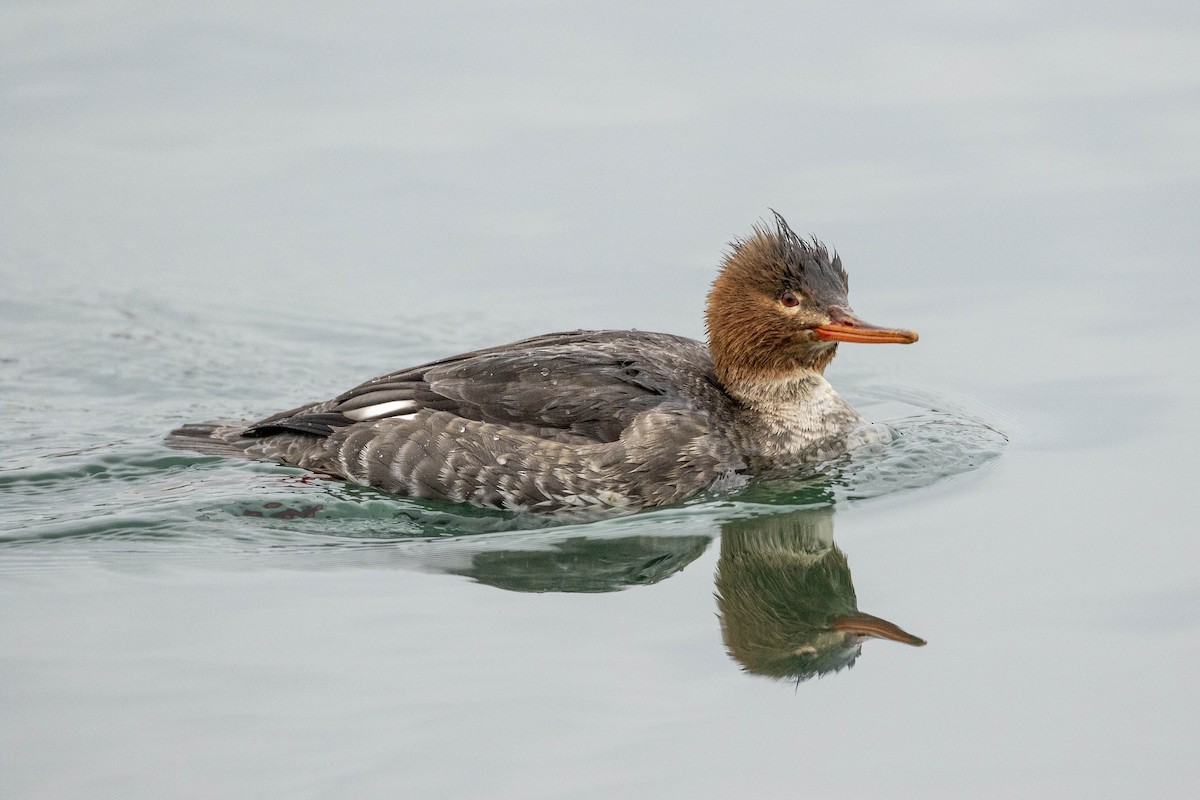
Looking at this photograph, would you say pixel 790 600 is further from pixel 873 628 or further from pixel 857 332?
pixel 857 332

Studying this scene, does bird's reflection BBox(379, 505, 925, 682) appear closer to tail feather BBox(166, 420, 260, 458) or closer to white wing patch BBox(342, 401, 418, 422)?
white wing patch BBox(342, 401, 418, 422)

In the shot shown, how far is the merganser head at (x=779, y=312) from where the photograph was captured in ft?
34.7

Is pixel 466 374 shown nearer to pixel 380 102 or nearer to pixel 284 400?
pixel 284 400

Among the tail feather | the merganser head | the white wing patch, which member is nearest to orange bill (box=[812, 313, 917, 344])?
the merganser head

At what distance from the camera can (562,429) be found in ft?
34.5

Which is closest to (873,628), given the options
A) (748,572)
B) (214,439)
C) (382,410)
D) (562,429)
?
(748,572)

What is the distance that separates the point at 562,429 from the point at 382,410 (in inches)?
48.9

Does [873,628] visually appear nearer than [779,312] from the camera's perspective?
Yes

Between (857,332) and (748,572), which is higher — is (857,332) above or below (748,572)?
above

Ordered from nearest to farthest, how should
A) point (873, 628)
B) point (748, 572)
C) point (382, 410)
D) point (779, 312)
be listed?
point (873, 628) → point (748, 572) → point (779, 312) → point (382, 410)

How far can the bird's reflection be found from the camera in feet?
27.9

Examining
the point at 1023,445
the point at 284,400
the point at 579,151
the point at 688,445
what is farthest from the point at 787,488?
the point at 579,151

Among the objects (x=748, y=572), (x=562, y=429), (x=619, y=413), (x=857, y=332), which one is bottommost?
(x=748, y=572)

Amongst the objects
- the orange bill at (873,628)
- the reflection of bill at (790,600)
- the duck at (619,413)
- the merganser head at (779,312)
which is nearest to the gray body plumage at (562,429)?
the duck at (619,413)
